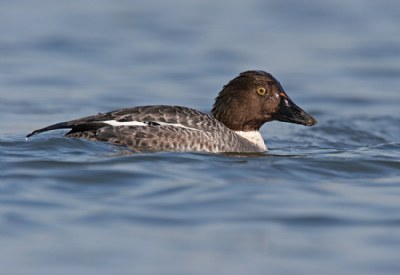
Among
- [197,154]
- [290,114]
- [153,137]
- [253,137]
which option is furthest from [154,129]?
[290,114]

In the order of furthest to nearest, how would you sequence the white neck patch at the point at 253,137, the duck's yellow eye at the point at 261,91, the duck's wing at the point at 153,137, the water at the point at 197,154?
the white neck patch at the point at 253,137 < the duck's yellow eye at the point at 261,91 < the duck's wing at the point at 153,137 < the water at the point at 197,154

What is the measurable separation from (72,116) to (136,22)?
7.55m

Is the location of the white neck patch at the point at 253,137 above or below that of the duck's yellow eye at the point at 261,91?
below

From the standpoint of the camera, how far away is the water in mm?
9125

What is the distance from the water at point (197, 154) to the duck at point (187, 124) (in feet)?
0.60

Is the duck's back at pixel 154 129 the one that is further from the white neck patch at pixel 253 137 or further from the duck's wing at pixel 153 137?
the white neck patch at pixel 253 137

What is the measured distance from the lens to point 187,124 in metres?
13.1

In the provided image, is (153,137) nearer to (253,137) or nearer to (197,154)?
(197,154)

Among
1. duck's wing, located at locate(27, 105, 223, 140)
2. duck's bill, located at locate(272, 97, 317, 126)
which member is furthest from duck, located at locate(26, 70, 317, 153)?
duck's bill, located at locate(272, 97, 317, 126)

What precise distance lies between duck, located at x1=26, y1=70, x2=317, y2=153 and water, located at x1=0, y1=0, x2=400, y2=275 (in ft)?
0.60

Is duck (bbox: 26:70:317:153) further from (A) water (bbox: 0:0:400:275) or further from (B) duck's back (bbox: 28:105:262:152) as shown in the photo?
(A) water (bbox: 0:0:400:275)

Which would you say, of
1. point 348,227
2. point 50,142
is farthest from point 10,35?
point 348,227

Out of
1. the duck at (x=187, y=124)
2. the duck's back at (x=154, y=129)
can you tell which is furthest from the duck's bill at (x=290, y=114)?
the duck's back at (x=154, y=129)

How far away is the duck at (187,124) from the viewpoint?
1295 centimetres
